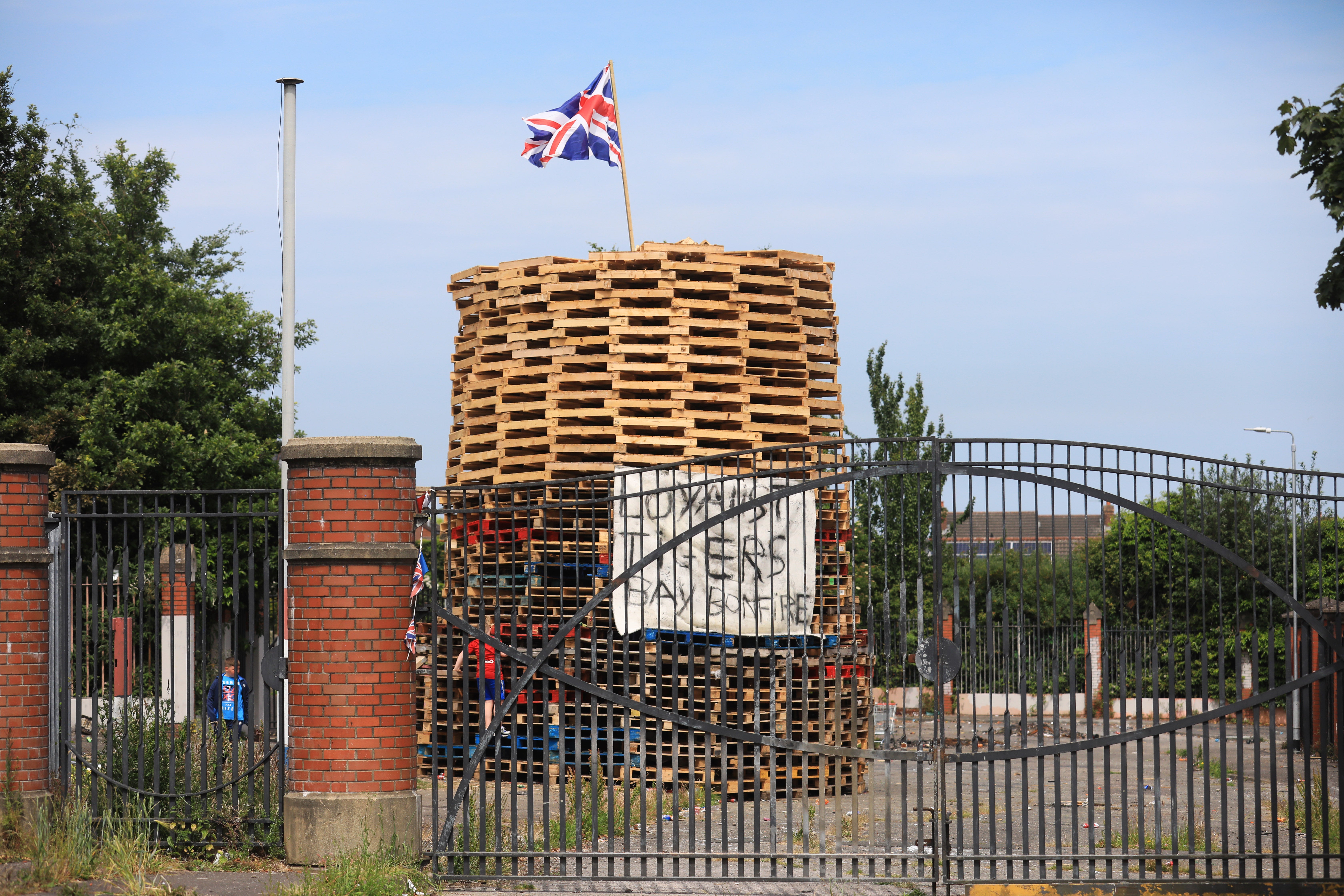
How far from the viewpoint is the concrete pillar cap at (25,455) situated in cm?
981

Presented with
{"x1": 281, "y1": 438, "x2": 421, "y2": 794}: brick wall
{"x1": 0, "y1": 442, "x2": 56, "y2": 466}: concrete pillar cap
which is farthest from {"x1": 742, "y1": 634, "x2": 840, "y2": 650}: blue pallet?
{"x1": 0, "y1": 442, "x2": 56, "y2": 466}: concrete pillar cap

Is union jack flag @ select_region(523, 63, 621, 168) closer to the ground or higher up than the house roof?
higher up

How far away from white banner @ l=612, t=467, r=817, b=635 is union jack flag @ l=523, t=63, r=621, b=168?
14.4ft

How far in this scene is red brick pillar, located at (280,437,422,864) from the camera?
903 centimetres

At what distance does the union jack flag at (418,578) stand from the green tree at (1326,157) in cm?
1242

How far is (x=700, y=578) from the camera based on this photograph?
40.7ft

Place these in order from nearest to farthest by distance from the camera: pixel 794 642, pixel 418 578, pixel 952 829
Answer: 1. pixel 418 578
2. pixel 952 829
3. pixel 794 642

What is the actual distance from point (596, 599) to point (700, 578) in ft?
11.7

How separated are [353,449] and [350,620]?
126 cm

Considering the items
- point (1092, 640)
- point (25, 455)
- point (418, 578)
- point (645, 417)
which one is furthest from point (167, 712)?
point (1092, 640)

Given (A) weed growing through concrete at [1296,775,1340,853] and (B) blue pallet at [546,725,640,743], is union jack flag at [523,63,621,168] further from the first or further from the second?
(A) weed growing through concrete at [1296,775,1340,853]

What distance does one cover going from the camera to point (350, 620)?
29.9 ft

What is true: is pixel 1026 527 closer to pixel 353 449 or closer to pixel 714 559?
pixel 714 559

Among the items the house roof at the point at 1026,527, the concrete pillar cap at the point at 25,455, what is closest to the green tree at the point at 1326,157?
the house roof at the point at 1026,527
